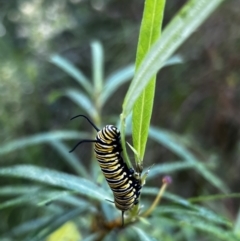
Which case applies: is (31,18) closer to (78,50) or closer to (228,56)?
(78,50)

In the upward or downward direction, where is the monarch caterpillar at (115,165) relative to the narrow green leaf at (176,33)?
downward

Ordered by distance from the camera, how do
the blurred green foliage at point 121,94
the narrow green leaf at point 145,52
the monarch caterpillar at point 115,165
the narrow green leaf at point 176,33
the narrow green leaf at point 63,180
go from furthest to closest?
the blurred green foliage at point 121,94
the narrow green leaf at point 63,180
the monarch caterpillar at point 115,165
the narrow green leaf at point 145,52
the narrow green leaf at point 176,33

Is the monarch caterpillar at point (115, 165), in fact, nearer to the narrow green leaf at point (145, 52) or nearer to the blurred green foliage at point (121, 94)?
the narrow green leaf at point (145, 52)

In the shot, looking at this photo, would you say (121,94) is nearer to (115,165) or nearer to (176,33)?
(115,165)

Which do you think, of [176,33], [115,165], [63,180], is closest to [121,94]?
[63,180]

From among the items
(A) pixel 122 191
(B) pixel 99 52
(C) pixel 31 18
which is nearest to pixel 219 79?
(B) pixel 99 52

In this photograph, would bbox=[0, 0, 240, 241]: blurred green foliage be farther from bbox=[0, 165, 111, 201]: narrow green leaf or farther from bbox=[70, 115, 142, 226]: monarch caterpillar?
bbox=[70, 115, 142, 226]: monarch caterpillar

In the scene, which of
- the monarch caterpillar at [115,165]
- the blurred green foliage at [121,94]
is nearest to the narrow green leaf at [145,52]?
the monarch caterpillar at [115,165]
